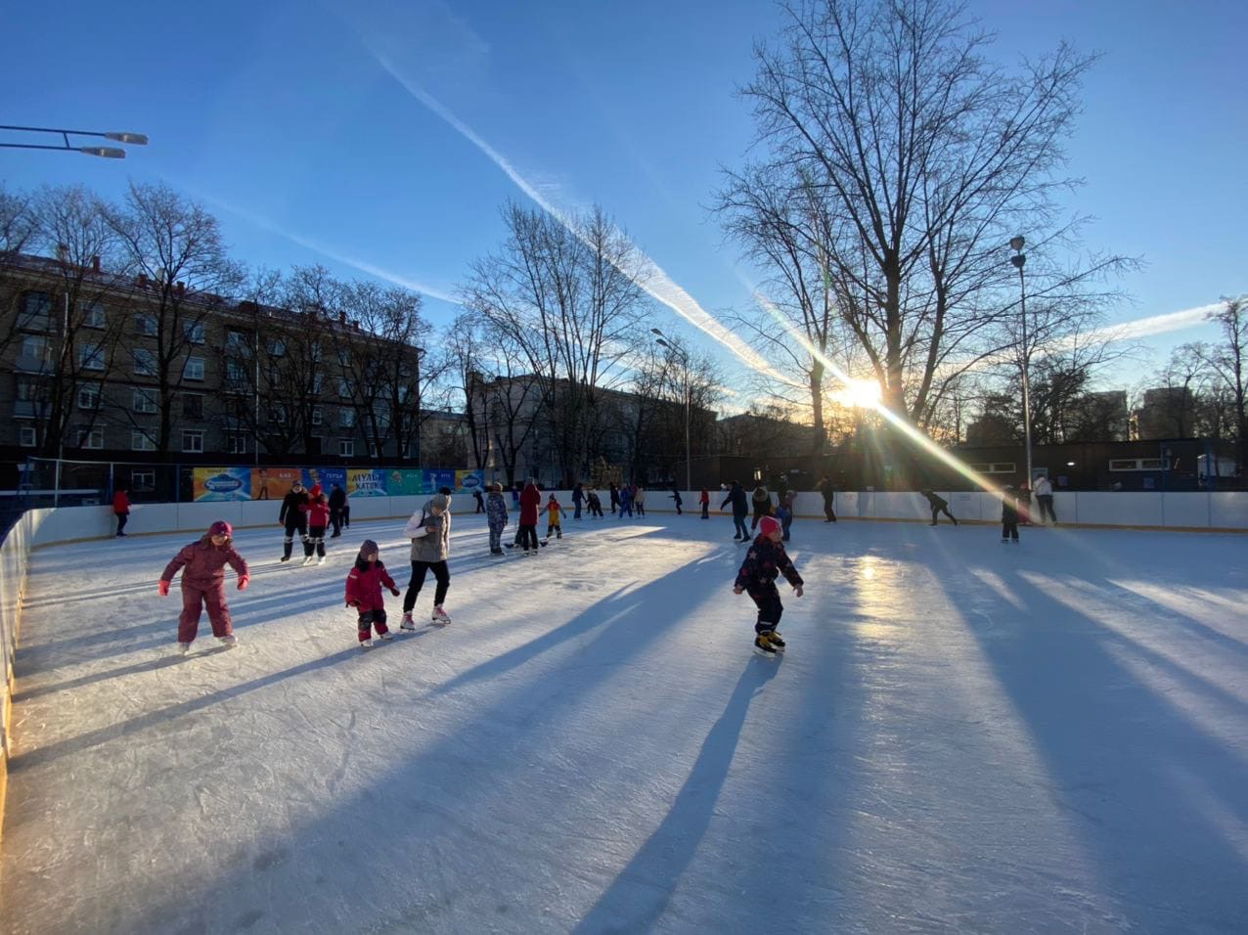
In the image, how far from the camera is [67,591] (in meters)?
9.23

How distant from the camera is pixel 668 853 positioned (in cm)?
252

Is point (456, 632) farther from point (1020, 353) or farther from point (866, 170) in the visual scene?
point (866, 170)

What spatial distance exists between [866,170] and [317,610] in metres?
23.8

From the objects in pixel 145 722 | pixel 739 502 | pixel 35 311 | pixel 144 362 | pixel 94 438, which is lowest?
pixel 145 722

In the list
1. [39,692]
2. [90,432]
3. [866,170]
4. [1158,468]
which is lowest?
[39,692]

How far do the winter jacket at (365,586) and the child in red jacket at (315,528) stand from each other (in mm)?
6884

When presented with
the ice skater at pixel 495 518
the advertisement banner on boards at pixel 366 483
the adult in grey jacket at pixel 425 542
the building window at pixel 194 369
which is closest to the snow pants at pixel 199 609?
the adult in grey jacket at pixel 425 542

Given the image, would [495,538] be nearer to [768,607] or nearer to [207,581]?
[207,581]

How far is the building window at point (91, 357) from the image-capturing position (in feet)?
105

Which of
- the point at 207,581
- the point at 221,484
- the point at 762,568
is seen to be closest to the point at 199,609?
the point at 207,581

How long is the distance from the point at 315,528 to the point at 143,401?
1410 inches

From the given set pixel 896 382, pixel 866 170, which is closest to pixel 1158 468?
pixel 896 382

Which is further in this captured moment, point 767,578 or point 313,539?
point 313,539

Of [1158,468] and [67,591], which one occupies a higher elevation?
[1158,468]
